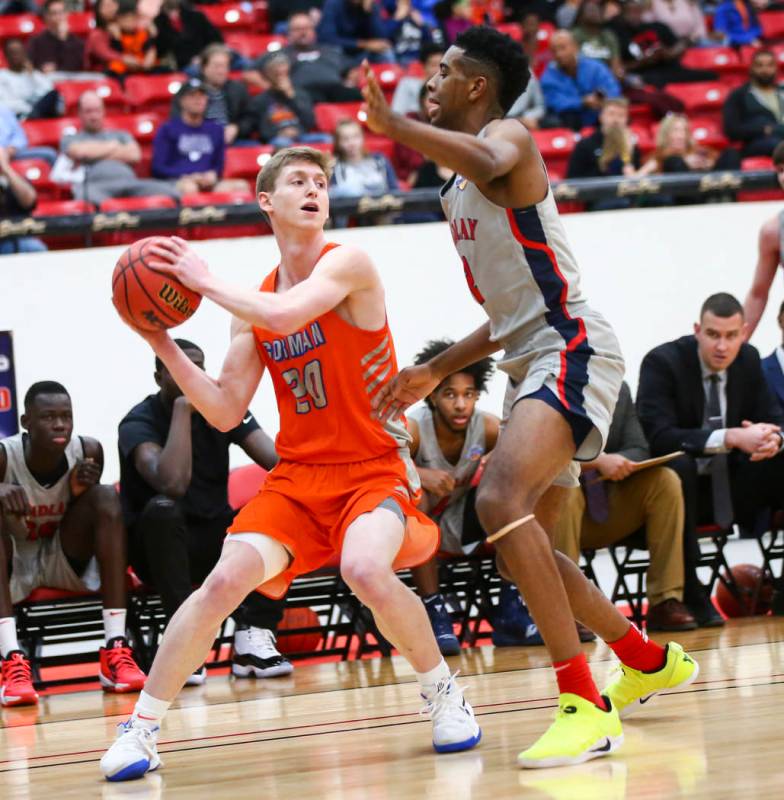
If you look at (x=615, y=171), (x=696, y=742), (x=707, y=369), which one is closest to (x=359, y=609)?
(x=707, y=369)

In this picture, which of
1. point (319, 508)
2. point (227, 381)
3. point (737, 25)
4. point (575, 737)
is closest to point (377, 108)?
point (227, 381)

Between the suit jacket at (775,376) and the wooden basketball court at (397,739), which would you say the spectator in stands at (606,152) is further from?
the wooden basketball court at (397,739)

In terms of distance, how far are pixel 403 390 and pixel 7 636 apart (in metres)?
2.56

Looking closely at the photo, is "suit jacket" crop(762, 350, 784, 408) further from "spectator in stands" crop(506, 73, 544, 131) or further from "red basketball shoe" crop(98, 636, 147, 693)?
"spectator in stands" crop(506, 73, 544, 131)

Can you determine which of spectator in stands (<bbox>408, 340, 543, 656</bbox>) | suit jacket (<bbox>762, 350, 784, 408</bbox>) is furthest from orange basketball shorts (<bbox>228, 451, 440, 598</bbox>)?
suit jacket (<bbox>762, 350, 784, 408</bbox>)

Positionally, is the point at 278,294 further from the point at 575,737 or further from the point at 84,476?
the point at 84,476

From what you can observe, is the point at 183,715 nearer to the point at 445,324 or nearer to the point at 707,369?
the point at 707,369

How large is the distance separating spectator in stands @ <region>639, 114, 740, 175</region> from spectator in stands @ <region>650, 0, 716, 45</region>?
3121 mm

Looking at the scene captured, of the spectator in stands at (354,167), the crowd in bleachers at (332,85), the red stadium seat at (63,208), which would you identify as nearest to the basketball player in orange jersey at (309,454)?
the red stadium seat at (63,208)

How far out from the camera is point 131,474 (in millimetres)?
6082

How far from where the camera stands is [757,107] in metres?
10.8

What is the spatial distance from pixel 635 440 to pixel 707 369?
0.54 meters

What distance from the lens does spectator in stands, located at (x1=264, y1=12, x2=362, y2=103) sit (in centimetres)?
1081

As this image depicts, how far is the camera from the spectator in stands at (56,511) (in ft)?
18.7
